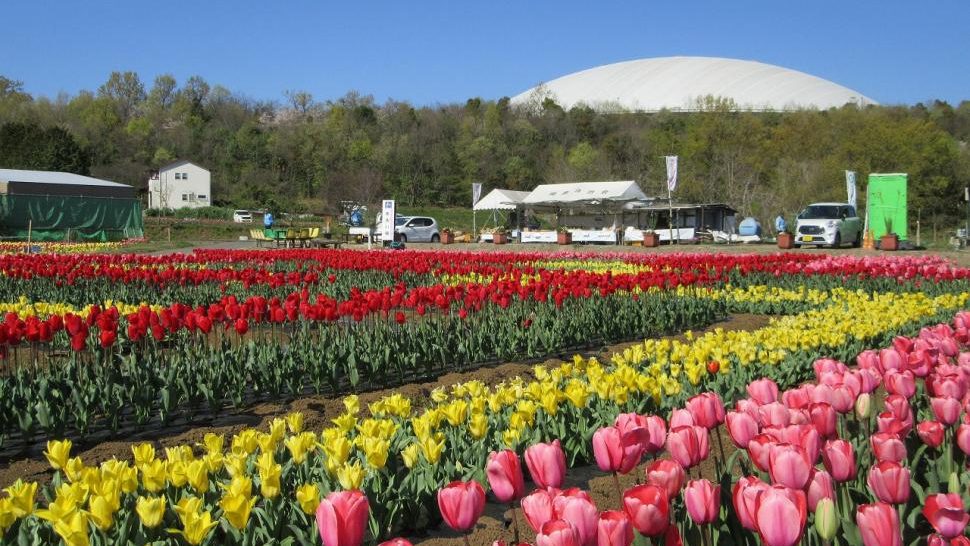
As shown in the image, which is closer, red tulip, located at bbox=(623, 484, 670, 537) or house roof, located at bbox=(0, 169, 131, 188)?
red tulip, located at bbox=(623, 484, 670, 537)

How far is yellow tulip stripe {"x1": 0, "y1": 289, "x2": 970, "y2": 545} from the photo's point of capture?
2.29m

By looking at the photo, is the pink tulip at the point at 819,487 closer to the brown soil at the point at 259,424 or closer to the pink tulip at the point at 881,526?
the pink tulip at the point at 881,526

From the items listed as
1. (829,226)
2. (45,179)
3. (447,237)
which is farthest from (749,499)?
(45,179)

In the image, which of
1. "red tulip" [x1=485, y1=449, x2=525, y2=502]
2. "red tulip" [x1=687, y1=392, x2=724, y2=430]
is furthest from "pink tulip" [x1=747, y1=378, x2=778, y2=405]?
"red tulip" [x1=485, y1=449, x2=525, y2=502]

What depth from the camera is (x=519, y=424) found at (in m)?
3.50

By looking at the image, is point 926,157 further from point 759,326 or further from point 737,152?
point 759,326

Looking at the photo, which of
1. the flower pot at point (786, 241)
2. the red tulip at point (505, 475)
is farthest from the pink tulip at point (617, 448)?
the flower pot at point (786, 241)

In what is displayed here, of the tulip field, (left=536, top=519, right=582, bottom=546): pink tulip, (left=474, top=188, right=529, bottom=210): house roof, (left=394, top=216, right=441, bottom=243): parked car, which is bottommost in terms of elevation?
the tulip field

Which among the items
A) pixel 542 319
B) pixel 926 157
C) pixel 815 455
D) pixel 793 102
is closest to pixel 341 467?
pixel 815 455

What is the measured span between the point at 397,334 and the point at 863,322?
4110 mm

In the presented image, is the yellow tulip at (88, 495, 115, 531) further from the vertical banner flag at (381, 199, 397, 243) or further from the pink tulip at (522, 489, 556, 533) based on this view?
the vertical banner flag at (381, 199, 397, 243)

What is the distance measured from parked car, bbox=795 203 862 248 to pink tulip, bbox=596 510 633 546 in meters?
27.1

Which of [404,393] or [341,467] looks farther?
[404,393]

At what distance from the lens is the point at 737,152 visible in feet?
178
